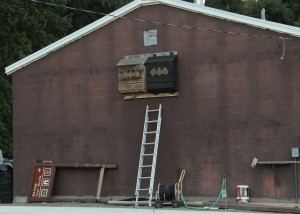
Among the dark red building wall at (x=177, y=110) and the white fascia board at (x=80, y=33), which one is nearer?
the dark red building wall at (x=177, y=110)

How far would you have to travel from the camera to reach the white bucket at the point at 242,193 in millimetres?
14758

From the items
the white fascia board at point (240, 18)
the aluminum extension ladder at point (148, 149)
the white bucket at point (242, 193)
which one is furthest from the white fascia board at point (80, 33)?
the white bucket at point (242, 193)

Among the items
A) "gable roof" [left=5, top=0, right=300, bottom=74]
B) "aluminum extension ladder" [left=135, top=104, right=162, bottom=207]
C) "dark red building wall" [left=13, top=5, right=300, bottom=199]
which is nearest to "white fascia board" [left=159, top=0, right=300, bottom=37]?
"gable roof" [left=5, top=0, right=300, bottom=74]

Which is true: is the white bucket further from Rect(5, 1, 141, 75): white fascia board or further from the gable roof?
Rect(5, 1, 141, 75): white fascia board

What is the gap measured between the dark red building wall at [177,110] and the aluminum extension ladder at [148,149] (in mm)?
249

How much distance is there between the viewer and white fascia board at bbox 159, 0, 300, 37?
14.7 metres

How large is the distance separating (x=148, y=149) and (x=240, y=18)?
4.70m

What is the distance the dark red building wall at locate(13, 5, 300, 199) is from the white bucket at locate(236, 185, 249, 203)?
0.68 ft

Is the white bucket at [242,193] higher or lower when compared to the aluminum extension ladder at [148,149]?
lower

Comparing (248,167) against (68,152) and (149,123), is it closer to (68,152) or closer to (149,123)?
(149,123)

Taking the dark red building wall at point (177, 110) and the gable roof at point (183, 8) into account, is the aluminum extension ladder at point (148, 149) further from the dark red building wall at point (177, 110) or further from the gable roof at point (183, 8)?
the gable roof at point (183, 8)

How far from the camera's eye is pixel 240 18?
1527cm

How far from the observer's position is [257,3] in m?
32.7

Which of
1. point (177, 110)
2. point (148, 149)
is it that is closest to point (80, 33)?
point (177, 110)
